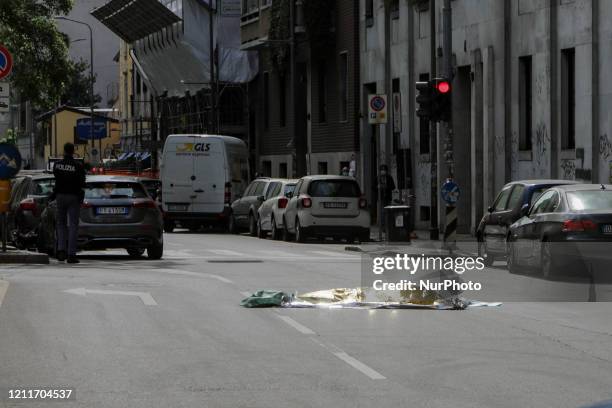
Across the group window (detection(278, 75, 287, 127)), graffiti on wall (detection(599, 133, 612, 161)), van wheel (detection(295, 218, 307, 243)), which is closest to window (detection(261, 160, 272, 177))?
window (detection(278, 75, 287, 127))

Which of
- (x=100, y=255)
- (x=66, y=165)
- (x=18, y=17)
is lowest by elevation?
(x=100, y=255)

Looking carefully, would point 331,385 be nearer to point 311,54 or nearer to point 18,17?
point 18,17

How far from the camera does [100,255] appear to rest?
27484 millimetres

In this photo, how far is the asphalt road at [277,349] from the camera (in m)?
9.75

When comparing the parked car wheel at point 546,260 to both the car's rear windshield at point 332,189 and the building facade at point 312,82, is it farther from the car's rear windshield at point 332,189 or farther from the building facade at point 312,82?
the building facade at point 312,82

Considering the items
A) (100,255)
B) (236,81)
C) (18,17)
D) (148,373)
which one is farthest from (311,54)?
(148,373)

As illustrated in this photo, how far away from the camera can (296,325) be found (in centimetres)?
1416

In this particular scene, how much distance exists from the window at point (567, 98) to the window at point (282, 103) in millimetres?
26549

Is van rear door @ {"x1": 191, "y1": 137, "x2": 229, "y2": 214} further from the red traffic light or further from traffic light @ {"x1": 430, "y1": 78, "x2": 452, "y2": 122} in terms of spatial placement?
the red traffic light

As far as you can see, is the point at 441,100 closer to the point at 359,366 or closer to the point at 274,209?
the point at 274,209

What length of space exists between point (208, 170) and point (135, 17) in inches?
1741

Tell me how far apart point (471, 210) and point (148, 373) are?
96.4ft

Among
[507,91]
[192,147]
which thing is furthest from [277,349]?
[192,147]

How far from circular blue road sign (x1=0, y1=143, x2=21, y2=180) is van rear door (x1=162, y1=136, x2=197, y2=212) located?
1864 cm
